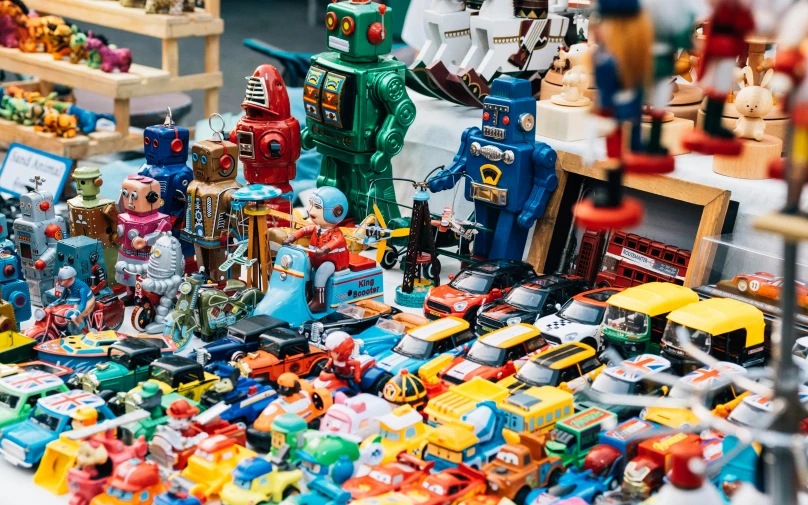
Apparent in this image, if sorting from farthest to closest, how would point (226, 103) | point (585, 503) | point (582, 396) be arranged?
point (226, 103) → point (582, 396) → point (585, 503)

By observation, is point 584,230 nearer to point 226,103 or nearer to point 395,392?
point 395,392

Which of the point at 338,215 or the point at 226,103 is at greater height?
the point at 338,215

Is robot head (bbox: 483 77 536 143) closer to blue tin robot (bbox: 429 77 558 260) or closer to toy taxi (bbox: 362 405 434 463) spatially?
blue tin robot (bbox: 429 77 558 260)

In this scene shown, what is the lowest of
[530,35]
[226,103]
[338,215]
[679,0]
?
[226,103]

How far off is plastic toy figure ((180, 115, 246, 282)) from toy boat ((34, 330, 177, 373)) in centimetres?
100

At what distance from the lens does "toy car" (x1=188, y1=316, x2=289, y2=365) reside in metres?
5.72

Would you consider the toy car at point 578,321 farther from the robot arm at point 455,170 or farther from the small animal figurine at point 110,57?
the small animal figurine at point 110,57

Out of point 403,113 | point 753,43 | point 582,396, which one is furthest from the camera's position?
point 403,113

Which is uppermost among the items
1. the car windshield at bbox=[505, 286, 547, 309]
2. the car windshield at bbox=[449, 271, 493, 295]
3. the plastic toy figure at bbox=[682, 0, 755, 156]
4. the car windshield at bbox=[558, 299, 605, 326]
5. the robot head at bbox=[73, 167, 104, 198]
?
the plastic toy figure at bbox=[682, 0, 755, 156]

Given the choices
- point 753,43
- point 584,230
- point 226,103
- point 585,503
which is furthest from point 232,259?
point 226,103

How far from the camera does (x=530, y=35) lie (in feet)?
26.5

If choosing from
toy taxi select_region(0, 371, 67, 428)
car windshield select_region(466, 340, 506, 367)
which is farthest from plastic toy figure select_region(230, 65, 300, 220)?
toy taxi select_region(0, 371, 67, 428)

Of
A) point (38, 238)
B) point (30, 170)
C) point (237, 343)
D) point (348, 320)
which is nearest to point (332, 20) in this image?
point (348, 320)

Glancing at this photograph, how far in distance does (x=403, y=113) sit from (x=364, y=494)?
3.39 meters
